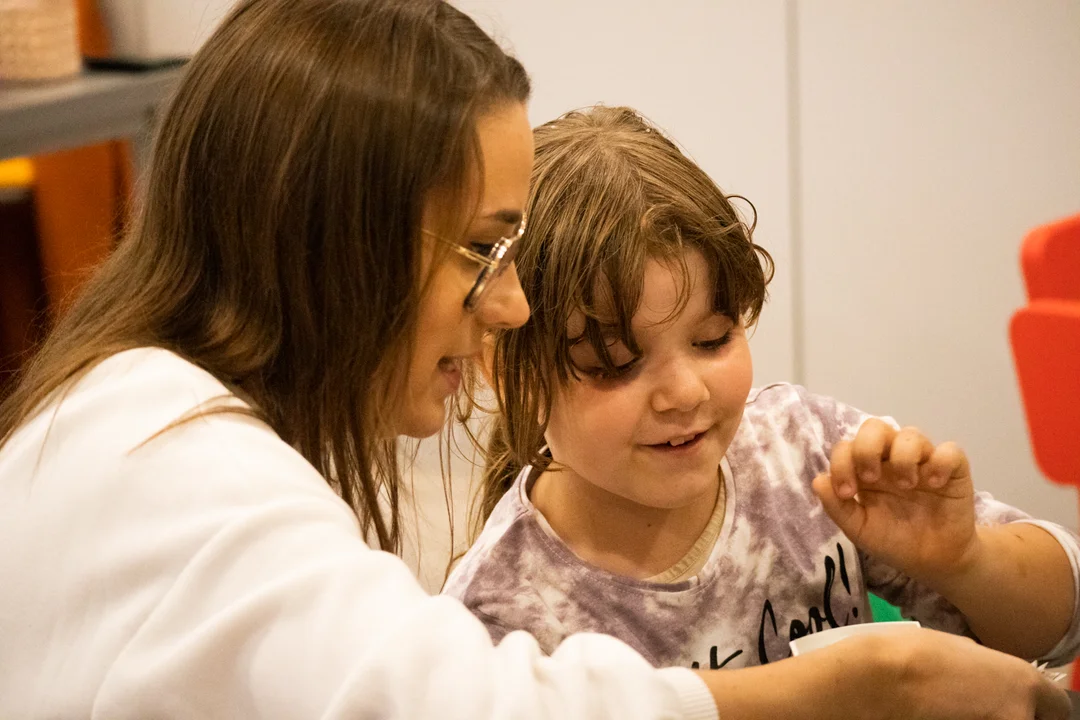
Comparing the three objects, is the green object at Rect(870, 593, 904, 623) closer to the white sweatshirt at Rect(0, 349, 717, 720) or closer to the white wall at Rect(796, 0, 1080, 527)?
the white sweatshirt at Rect(0, 349, 717, 720)

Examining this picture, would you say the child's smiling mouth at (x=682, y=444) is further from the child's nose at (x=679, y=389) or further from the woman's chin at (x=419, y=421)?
the woman's chin at (x=419, y=421)

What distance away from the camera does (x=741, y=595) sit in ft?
3.21

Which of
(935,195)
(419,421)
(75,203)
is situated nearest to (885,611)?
(419,421)

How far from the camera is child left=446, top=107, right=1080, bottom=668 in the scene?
896 mm

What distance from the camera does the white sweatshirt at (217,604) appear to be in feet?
1.89

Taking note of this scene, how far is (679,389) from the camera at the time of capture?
881mm

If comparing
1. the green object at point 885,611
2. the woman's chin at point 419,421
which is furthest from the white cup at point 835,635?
the green object at point 885,611

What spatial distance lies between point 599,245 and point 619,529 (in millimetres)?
248

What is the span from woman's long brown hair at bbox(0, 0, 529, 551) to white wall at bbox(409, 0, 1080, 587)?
1.07 m

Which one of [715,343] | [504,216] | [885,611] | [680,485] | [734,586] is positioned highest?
[504,216]

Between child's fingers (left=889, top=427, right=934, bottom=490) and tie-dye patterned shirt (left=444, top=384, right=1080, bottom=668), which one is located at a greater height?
child's fingers (left=889, top=427, right=934, bottom=490)

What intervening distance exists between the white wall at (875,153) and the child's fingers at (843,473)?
957mm

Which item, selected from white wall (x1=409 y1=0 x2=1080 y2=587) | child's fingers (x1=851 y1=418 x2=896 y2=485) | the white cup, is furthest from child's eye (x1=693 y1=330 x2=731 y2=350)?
white wall (x1=409 y1=0 x2=1080 y2=587)

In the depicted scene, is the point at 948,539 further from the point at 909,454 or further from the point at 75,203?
the point at 75,203
